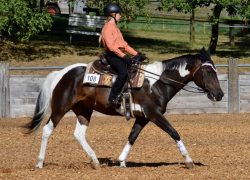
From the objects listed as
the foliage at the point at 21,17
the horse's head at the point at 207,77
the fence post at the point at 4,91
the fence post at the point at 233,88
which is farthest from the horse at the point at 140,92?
the foliage at the point at 21,17

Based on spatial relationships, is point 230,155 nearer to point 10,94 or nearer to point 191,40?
point 10,94

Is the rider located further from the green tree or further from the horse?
the green tree

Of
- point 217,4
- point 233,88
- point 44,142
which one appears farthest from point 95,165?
point 217,4

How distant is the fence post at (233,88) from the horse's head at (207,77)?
819cm

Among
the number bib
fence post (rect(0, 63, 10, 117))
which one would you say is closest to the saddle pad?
the number bib

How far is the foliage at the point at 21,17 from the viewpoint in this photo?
75.9 ft

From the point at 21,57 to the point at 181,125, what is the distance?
11.8 metres

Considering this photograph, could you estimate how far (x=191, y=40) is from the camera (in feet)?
118

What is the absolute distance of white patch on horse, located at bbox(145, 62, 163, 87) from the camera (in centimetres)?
1023

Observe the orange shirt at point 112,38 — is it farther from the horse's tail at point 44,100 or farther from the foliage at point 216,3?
the foliage at point 216,3

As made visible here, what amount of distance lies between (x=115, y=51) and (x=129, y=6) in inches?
711

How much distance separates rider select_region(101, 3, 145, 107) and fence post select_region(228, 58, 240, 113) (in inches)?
336

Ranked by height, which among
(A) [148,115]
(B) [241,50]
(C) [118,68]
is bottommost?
(B) [241,50]

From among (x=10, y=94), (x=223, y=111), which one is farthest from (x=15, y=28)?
(x=223, y=111)
